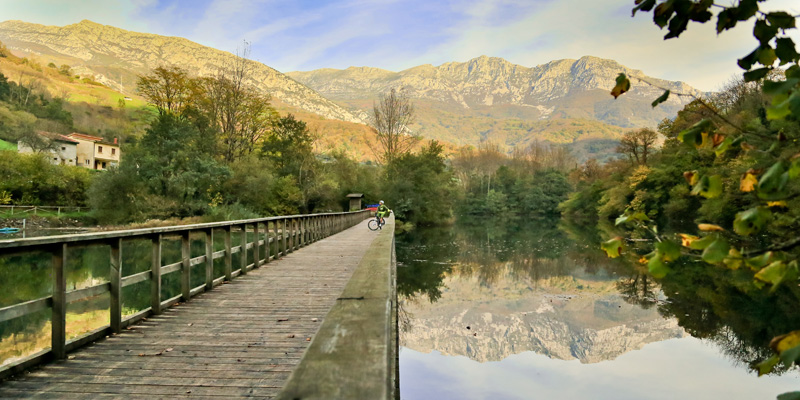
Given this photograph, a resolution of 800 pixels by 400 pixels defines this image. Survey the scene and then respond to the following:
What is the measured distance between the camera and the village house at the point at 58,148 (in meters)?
51.3

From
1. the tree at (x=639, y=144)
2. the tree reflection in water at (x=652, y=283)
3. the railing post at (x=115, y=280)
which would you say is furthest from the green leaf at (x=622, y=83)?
the tree at (x=639, y=144)

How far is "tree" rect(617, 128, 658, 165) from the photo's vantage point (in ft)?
161

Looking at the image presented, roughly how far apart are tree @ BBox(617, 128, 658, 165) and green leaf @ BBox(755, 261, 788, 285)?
54.1 m

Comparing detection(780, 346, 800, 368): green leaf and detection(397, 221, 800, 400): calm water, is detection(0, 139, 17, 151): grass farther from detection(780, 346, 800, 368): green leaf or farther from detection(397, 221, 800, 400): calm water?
detection(780, 346, 800, 368): green leaf

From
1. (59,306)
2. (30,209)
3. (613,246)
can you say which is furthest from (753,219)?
Answer: (30,209)

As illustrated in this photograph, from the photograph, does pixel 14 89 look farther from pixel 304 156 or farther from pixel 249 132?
pixel 304 156

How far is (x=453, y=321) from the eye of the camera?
12477mm

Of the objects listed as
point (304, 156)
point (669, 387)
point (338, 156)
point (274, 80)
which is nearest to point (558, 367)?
point (669, 387)

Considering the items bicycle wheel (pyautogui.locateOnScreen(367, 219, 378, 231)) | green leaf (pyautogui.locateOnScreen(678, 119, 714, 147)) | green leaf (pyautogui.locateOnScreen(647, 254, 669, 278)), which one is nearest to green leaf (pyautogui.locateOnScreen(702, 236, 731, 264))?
green leaf (pyautogui.locateOnScreen(647, 254, 669, 278))

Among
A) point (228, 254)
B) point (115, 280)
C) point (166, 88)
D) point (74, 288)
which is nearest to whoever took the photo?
point (115, 280)

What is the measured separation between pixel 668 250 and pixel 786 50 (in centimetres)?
62

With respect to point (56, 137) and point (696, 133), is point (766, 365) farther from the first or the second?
point (56, 137)

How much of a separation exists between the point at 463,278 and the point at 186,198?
21.2 meters

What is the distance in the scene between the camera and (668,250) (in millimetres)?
1131
